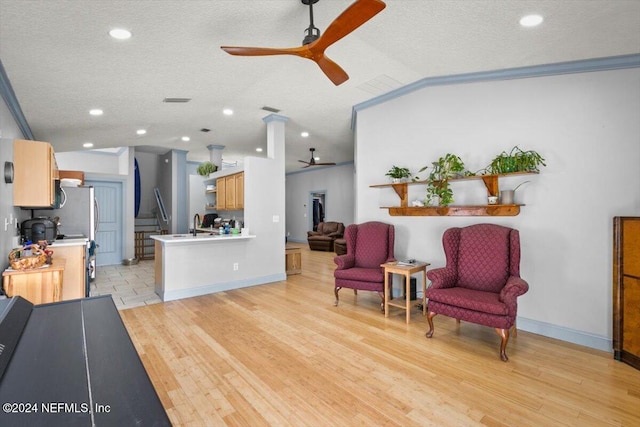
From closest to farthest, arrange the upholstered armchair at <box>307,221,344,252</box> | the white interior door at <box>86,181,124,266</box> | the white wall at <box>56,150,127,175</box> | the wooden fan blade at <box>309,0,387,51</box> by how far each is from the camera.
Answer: the wooden fan blade at <box>309,0,387,51</box> < the white interior door at <box>86,181,124,266</box> < the white wall at <box>56,150,127,175</box> < the upholstered armchair at <box>307,221,344,252</box>

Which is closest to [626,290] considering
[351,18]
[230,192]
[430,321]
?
[430,321]

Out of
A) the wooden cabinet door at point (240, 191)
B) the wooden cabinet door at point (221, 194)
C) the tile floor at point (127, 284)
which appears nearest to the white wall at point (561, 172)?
the wooden cabinet door at point (240, 191)

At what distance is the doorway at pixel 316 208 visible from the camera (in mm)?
11445

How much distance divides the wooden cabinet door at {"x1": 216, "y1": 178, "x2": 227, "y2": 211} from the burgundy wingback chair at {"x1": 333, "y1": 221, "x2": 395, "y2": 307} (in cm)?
281

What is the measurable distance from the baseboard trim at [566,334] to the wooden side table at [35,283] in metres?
4.78

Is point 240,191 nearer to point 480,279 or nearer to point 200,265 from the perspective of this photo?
point 200,265

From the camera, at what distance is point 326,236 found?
32.1 feet

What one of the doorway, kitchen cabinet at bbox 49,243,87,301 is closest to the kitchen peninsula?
kitchen cabinet at bbox 49,243,87,301

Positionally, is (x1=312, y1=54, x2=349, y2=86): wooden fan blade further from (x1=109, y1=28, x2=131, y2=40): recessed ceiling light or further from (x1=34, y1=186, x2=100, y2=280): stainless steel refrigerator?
(x1=34, y1=186, x2=100, y2=280): stainless steel refrigerator

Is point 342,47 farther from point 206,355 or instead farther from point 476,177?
point 206,355

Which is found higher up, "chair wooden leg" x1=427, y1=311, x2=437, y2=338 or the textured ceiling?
the textured ceiling

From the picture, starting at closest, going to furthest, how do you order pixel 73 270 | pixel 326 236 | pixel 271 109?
pixel 73 270 → pixel 271 109 → pixel 326 236

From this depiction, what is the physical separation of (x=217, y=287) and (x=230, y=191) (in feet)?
6.07

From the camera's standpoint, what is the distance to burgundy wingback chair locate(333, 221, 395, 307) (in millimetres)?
3904
